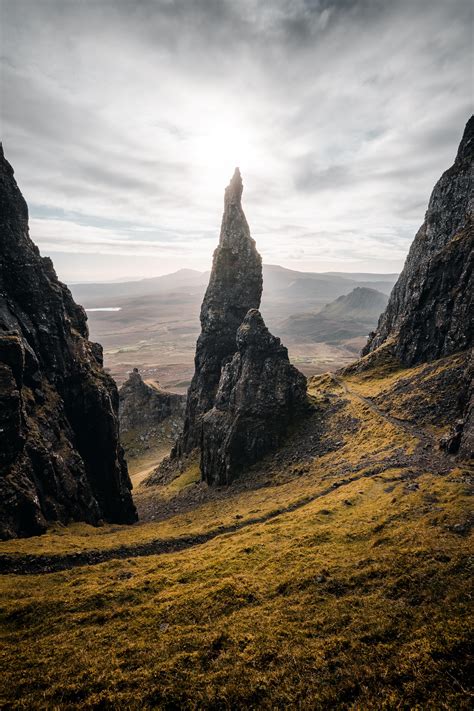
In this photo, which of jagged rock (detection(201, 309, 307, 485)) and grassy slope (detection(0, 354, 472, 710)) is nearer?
grassy slope (detection(0, 354, 472, 710))

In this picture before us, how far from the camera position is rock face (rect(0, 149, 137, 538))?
48.5 metres

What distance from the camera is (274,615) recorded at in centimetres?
2772

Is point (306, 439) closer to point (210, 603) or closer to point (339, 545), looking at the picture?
point (339, 545)

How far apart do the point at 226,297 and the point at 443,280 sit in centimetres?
6640

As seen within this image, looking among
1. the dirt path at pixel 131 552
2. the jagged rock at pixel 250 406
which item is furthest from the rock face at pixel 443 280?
the dirt path at pixel 131 552

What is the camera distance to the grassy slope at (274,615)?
21000 millimetres

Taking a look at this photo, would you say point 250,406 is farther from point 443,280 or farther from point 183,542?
point 443,280

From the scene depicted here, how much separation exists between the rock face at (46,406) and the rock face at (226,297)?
117 feet

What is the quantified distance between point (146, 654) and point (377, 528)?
26.7 m

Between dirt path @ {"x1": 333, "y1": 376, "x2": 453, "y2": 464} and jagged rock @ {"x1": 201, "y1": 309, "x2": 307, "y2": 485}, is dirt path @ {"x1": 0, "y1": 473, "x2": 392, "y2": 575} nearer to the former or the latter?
dirt path @ {"x1": 333, "y1": 376, "x2": 453, "y2": 464}

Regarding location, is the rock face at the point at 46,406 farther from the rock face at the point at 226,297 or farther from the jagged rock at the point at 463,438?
the jagged rock at the point at 463,438

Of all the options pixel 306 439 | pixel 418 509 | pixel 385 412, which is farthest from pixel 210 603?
pixel 385 412

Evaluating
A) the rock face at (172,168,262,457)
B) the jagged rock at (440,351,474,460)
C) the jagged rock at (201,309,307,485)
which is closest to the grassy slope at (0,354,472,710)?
the jagged rock at (440,351,474,460)

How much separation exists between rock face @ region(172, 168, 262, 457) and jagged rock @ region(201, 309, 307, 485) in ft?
55.7
